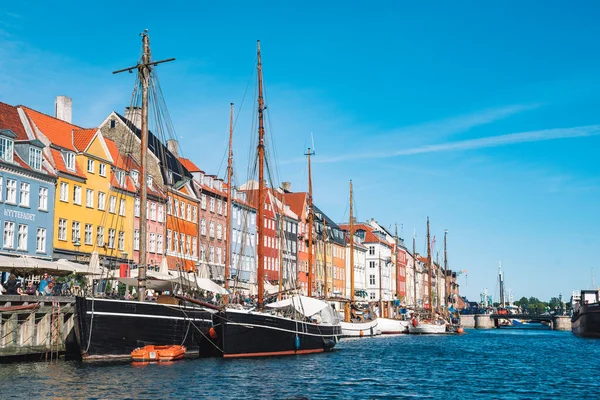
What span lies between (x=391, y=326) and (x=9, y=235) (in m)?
66.6

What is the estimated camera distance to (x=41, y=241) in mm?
64688

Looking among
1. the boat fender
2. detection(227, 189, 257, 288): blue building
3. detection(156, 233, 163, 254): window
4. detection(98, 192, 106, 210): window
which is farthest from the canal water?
detection(227, 189, 257, 288): blue building

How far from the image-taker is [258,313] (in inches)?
1874

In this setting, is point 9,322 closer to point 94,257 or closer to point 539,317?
point 94,257

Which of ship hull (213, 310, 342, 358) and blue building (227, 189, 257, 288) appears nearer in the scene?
ship hull (213, 310, 342, 358)

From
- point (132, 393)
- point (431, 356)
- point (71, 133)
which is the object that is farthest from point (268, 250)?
point (132, 393)

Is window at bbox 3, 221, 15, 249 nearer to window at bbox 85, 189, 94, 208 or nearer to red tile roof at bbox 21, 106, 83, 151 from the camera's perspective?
red tile roof at bbox 21, 106, 83, 151

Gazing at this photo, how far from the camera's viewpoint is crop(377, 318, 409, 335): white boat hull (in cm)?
11312

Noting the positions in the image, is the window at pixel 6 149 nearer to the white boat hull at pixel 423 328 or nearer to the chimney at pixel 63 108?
the chimney at pixel 63 108

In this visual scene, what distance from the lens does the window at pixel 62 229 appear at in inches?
2648

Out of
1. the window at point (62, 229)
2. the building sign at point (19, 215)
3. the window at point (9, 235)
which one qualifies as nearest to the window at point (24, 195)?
the building sign at point (19, 215)

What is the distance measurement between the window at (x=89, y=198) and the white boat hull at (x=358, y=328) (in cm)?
3414

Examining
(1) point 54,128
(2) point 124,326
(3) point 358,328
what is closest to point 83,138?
(1) point 54,128

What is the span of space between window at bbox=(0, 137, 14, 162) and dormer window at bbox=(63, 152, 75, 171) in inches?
320
